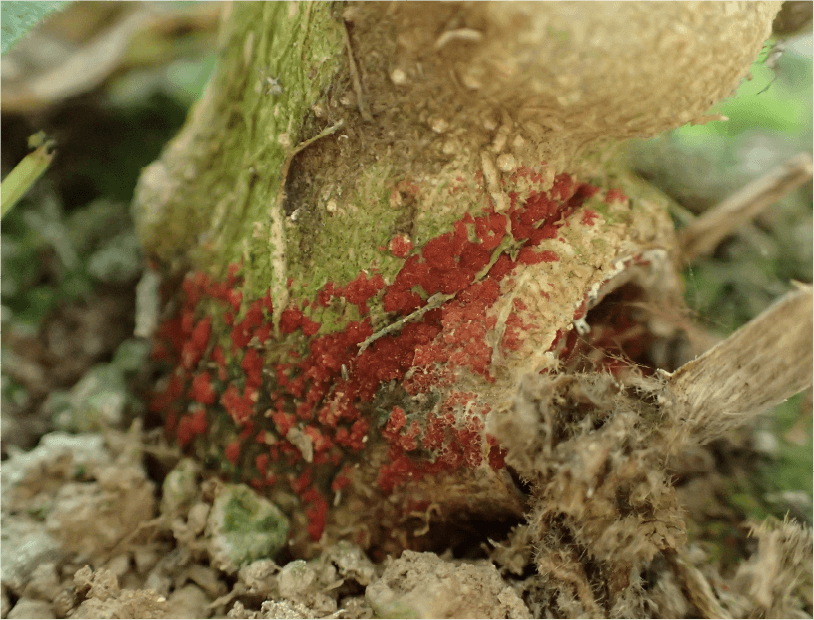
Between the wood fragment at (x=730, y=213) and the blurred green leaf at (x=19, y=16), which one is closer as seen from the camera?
the blurred green leaf at (x=19, y=16)

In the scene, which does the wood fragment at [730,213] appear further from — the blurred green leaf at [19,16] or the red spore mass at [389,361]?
the blurred green leaf at [19,16]

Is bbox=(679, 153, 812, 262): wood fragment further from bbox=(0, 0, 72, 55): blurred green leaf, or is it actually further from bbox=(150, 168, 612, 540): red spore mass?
bbox=(0, 0, 72, 55): blurred green leaf

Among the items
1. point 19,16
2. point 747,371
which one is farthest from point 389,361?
point 19,16

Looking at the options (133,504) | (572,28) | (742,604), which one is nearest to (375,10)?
(572,28)

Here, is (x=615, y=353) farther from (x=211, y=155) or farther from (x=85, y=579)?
(x=85, y=579)

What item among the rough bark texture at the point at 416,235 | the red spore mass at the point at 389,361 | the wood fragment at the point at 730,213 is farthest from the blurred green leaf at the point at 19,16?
the wood fragment at the point at 730,213

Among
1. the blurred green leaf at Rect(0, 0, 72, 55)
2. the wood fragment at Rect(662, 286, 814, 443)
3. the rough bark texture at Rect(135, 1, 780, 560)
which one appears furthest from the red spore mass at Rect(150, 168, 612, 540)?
the blurred green leaf at Rect(0, 0, 72, 55)
